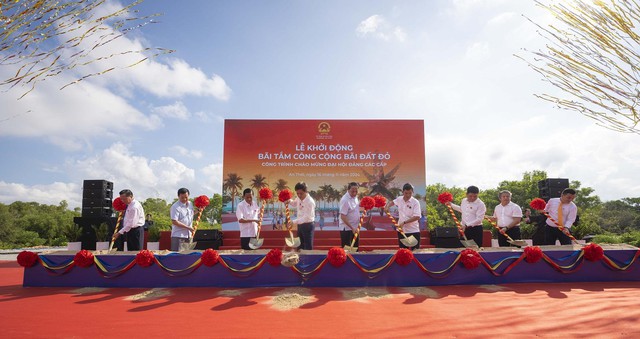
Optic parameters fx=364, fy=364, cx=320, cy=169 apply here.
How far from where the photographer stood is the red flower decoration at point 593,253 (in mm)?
4191

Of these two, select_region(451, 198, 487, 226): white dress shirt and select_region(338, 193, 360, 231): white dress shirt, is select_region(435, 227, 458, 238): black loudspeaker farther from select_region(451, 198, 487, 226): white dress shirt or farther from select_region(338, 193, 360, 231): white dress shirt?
select_region(338, 193, 360, 231): white dress shirt

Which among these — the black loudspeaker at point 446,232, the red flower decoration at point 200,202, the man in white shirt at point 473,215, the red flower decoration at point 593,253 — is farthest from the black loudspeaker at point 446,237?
the red flower decoration at point 200,202

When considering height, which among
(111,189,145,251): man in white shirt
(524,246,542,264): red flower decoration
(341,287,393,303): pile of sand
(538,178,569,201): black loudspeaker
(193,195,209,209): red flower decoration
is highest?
(538,178,569,201): black loudspeaker

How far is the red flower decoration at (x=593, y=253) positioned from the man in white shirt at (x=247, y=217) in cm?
402

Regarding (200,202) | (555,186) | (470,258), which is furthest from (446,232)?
(200,202)

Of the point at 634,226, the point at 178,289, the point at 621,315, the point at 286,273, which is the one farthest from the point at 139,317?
the point at 634,226

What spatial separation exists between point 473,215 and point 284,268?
102 inches

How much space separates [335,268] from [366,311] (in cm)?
98

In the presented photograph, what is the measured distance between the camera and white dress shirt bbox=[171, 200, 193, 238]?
462cm

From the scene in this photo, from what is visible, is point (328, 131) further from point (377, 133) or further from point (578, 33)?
point (578, 33)

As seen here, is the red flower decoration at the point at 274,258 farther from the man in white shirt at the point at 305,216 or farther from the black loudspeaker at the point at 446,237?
the black loudspeaker at the point at 446,237


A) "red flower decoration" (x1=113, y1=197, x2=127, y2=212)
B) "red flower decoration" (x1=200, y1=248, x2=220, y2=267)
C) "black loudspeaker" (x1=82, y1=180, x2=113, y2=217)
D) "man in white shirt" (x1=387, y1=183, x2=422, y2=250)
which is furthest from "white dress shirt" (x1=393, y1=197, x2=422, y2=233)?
"black loudspeaker" (x1=82, y1=180, x2=113, y2=217)

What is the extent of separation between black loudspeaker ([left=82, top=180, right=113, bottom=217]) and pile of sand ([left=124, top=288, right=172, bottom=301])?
5430 millimetres

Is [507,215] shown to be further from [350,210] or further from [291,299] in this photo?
[291,299]
